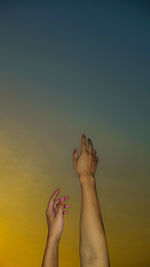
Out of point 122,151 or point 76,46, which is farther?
point 122,151

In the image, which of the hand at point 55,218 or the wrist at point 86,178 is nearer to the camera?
the wrist at point 86,178

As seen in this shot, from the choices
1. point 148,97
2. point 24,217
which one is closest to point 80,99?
point 148,97

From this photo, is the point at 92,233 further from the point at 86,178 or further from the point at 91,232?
the point at 86,178

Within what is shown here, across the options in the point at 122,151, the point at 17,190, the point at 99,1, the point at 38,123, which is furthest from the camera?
the point at 17,190

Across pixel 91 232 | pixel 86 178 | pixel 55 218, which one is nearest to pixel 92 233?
pixel 91 232

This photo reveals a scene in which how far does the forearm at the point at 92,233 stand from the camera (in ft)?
2.18

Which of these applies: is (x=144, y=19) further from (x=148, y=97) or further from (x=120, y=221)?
(x=120, y=221)

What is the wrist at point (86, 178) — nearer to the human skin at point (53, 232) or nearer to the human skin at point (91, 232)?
the human skin at point (91, 232)

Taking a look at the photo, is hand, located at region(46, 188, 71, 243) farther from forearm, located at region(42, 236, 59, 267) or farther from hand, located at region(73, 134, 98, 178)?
hand, located at region(73, 134, 98, 178)

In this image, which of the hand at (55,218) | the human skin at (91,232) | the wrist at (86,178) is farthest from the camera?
the hand at (55,218)

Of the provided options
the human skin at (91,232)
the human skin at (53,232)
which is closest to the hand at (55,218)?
the human skin at (53,232)

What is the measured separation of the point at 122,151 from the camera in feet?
11.4

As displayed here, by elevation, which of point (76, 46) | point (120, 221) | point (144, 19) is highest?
point (144, 19)

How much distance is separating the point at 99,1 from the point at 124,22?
1.05 feet
